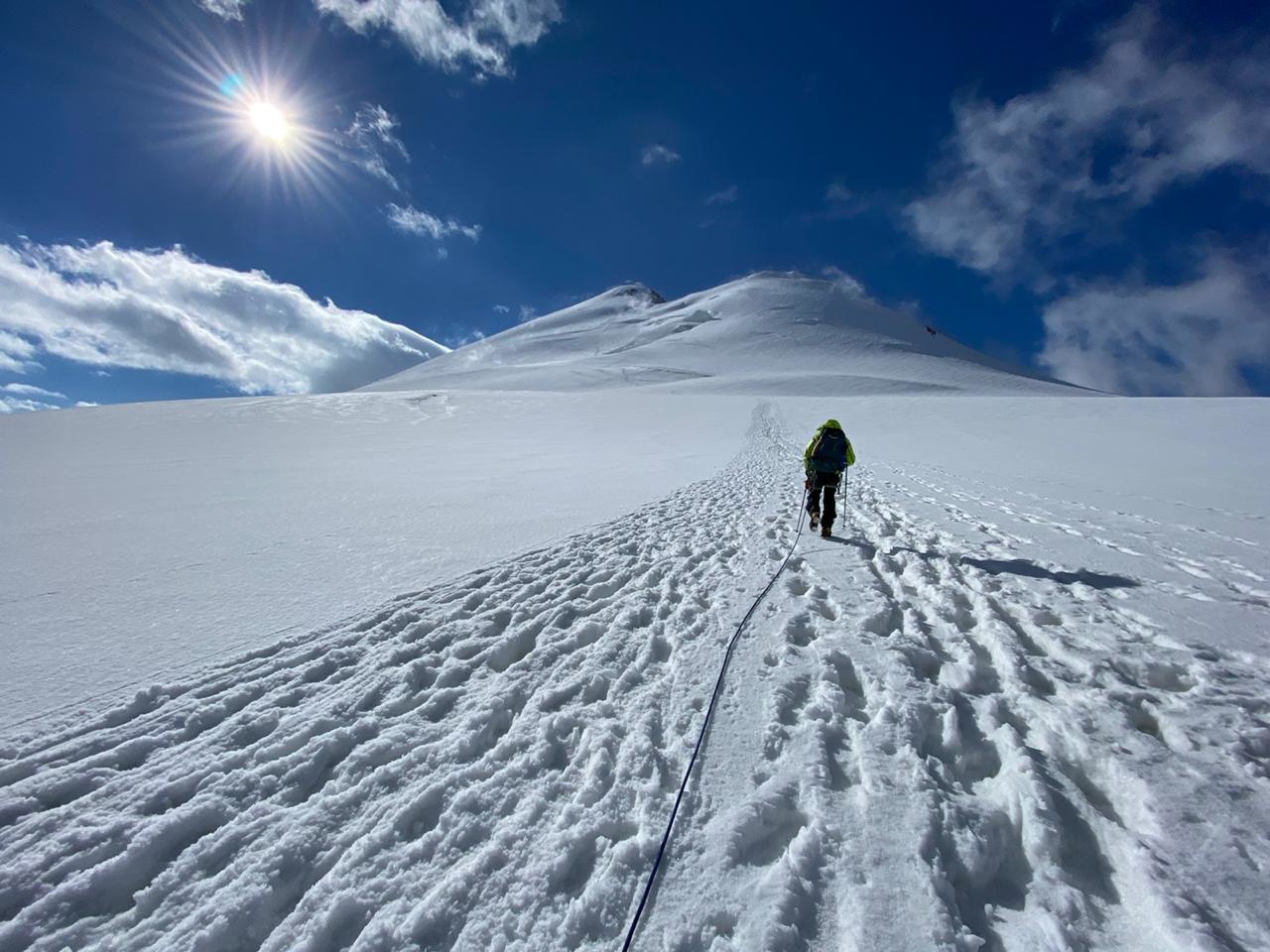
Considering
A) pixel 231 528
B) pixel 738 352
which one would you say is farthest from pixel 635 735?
pixel 738 352

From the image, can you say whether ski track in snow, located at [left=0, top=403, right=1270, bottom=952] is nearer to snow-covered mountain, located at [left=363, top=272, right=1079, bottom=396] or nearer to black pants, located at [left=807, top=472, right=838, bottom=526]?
black pants, located at [left=807, top=472, right=838, bottom=526]

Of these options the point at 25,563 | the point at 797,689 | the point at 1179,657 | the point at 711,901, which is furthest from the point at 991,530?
the point at 25,563

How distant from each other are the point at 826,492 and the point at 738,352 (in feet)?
298

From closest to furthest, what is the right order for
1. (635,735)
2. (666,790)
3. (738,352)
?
(666,790), (635,735), (738,352)

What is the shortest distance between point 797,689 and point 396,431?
2734 cm

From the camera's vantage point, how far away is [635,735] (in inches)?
124

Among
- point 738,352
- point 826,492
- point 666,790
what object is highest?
point 738,352

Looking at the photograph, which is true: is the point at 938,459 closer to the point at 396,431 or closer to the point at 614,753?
the point at 614,753

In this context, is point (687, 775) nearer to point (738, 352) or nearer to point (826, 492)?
point (826, 492)

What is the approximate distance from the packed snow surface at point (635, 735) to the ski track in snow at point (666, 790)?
0.02 meters

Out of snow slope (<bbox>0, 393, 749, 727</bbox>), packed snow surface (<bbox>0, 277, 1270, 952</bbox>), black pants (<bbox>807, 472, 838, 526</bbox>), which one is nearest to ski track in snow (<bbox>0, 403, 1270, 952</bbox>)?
packed snow surface (<bbox>0, 277, 1270, 952</bbox>)

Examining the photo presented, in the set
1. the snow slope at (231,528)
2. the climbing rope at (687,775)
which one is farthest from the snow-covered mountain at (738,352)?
the climbing rope at (687,775)

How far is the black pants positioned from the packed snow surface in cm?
42

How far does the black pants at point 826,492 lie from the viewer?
301 inches
